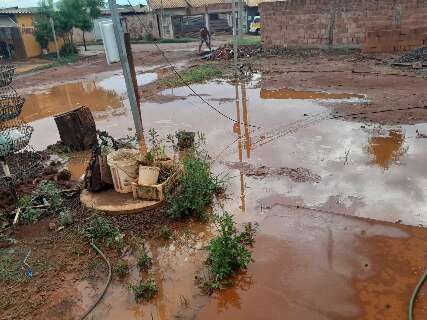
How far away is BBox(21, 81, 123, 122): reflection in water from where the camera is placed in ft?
42.7

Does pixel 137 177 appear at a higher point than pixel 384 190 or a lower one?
higher

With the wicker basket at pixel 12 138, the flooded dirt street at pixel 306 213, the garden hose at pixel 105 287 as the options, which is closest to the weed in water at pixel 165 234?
the flooded dirt street at pixel 306 213

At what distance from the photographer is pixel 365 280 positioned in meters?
3.87

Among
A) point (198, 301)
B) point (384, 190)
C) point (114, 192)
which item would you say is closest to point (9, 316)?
point (198, 301)

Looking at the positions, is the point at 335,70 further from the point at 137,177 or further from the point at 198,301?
the point at 198,301

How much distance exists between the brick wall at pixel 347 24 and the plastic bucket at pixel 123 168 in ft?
51.5

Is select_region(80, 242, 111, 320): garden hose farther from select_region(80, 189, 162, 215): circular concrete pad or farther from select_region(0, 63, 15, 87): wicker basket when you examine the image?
select_region(0, 63, 15, 87): wicker basket

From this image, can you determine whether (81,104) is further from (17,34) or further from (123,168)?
(17,34)

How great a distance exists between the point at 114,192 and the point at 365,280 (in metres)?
3.90

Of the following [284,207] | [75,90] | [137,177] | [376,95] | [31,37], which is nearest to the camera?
[284,207]

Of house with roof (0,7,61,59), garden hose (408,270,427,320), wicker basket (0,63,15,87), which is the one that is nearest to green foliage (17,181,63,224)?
wicker basket (0,63,15,87)

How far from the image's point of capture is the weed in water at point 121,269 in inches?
175

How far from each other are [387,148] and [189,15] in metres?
28.1

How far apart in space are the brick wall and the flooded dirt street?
8153 millimetres
